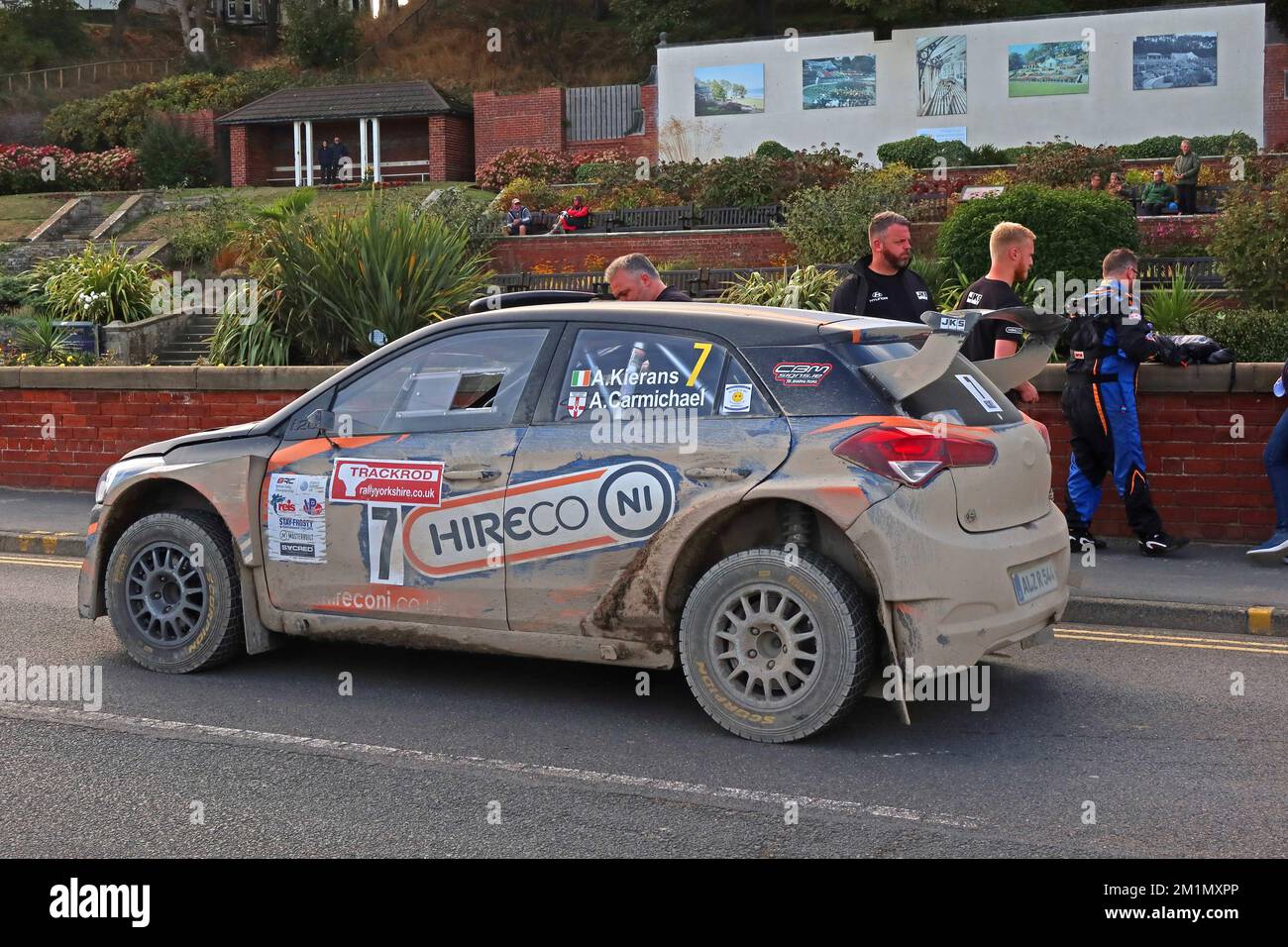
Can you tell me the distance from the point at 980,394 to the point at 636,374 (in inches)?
57.5

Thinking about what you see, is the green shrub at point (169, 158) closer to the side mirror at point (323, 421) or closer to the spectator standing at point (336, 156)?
the spectator standing at point (336, 156)

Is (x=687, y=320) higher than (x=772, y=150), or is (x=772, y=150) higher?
(x=772, y=150)

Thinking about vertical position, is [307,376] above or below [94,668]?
above

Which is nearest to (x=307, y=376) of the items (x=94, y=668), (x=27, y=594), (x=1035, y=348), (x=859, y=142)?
(x=27, y=594)

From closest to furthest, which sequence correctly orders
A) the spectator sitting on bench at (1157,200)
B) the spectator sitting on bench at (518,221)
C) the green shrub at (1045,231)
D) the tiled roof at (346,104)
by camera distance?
the green shrub at (1045,231) < the spectator sitting on bench at (1157,200) < the spectator sitting on bench at (518,221) < the tiled roof at (346,104)

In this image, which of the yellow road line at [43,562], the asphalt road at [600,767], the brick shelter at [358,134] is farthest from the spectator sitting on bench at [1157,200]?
the brick shelter at [358,134]

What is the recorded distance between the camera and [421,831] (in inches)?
190

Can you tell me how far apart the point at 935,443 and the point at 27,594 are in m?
6.40

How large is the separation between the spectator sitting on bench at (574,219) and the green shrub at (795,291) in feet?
47.2

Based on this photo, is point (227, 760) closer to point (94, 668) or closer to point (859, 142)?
point (94, 668)

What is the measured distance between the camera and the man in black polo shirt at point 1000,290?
28.8 ft

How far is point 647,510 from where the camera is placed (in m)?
5.88

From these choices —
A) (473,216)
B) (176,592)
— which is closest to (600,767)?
(176,592)

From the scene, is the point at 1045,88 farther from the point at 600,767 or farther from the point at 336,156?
the point at 600,767
